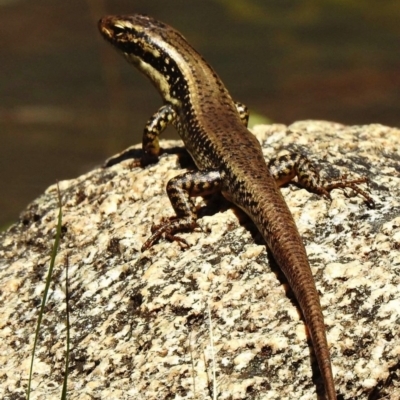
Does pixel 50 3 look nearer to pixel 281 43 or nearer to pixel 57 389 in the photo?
pixel 281 43

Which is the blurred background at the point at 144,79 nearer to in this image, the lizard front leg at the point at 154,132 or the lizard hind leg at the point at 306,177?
the lizard front leg at the point at 154,132

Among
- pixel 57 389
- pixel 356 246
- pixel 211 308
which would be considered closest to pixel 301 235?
pixel 356 246

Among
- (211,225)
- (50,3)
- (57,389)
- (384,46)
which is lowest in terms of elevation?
(57,389)

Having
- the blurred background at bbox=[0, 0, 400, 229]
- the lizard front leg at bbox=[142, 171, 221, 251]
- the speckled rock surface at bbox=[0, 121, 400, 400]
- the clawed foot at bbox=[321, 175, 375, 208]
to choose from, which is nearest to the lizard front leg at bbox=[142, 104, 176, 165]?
the speckled rock surface at bbox=[0, 121, 400, 400]

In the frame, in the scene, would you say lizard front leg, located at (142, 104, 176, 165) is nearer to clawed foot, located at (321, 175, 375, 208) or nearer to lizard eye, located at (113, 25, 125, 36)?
lizard eye, located at (113, 25, 125, 36)

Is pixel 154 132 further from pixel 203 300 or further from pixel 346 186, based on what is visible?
pixel 203 300

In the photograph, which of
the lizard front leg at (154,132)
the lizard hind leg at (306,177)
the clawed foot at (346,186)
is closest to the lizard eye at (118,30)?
the lizard front leg at (154,132)

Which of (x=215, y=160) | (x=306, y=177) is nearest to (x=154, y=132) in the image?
(x=215, y=160)
